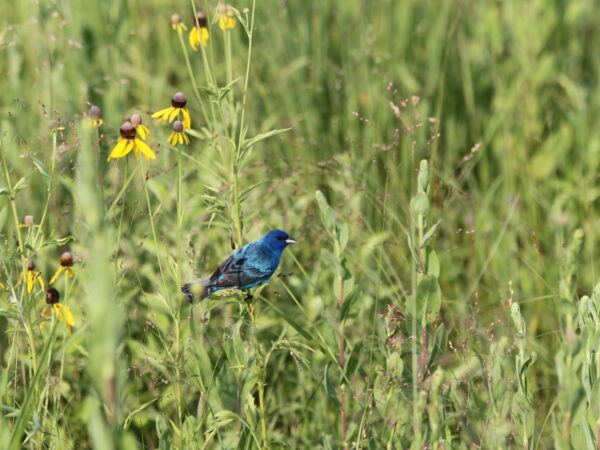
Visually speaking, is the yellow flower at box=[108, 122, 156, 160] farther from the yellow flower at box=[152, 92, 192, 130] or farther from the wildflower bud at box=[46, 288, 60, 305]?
the wildflower bud at box=[46, 288, 60, 305]

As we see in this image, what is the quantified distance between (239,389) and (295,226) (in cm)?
105

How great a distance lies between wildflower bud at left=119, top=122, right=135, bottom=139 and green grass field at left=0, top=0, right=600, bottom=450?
3.1 inches

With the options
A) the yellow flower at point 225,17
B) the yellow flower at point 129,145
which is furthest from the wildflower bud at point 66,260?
the yellow flower at point 225,17

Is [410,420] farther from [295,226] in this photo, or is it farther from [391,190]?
[391,190]

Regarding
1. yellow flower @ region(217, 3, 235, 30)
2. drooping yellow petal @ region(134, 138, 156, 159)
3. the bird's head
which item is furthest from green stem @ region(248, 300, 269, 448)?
yellow flower @ region(217, 3, 235, 30)

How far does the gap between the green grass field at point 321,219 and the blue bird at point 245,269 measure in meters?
0.04

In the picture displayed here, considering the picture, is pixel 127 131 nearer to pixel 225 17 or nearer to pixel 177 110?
pixel 177 110

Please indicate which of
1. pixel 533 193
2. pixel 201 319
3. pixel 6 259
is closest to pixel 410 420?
pixel 201 319

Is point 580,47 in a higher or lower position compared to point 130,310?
higher

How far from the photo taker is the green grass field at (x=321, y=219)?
1.72m

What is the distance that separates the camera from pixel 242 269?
178 centimetres

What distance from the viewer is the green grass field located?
1.72 metres

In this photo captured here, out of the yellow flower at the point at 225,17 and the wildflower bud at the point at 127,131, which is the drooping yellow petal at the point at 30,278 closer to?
the wildflower bud at the point at 127,131

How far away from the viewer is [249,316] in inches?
72.8
